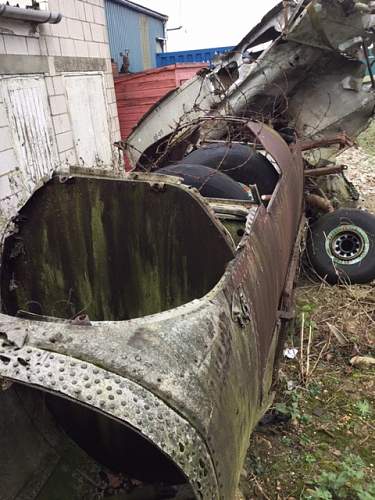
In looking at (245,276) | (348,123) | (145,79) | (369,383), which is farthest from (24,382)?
(145,79)

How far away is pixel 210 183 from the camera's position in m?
3.30

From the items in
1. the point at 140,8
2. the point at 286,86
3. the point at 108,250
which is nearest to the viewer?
the point at 108,250

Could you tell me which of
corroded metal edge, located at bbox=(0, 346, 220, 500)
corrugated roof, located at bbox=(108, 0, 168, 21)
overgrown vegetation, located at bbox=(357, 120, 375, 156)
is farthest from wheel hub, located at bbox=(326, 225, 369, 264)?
corrugated roof, located at bbox=(108, 0, 168, 21)

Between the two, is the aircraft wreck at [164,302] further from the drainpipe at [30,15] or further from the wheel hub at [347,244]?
the drainpipe at [30,15]

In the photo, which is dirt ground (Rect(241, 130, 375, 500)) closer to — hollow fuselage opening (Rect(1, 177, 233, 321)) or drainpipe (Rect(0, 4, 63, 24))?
hollow fuselage opening (Rect(1, 177, 233, 321))

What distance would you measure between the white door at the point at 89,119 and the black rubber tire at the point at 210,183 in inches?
187

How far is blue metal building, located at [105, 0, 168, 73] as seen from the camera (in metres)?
12.3

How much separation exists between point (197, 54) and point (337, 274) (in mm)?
11837

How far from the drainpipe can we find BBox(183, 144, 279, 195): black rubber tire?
321cm

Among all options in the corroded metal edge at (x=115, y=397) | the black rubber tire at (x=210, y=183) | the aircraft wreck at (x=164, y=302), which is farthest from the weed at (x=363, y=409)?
the corroded metal edge at (x=115, y=397)

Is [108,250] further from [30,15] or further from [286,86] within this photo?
[30,15]

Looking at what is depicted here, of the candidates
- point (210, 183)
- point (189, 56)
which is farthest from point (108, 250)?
point (189, 56)

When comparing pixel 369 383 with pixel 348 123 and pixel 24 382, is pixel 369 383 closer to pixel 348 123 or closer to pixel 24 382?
pixel 24 382

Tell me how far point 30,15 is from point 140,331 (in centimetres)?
585
